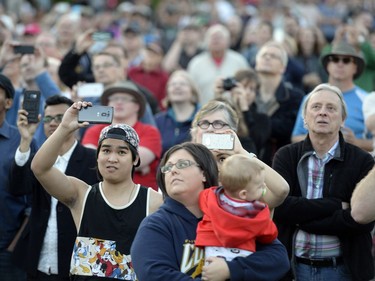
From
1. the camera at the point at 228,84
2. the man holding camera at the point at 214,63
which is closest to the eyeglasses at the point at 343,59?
the camera at the point at 228,84

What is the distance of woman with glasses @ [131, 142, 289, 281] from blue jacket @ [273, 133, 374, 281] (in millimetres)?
1125

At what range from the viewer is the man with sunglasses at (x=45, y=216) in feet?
20.3

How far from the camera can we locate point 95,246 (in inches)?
217

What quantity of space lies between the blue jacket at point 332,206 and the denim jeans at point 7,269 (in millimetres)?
2272

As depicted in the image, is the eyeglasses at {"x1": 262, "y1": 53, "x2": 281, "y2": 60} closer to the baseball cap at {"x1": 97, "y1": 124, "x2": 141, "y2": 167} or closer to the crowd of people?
the crowd of people

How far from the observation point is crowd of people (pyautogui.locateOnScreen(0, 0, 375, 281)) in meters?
4.67

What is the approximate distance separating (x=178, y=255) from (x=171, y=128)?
4.40 meters

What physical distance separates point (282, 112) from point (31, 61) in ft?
8.78

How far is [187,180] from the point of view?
193 inches

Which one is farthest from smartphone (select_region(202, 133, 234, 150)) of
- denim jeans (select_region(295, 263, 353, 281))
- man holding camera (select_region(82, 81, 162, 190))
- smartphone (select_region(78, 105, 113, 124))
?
man holding camera (select_region(82, 81, 162, 190))

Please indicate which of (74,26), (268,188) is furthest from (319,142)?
(74,26)

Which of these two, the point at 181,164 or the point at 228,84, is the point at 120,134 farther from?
the point at 228,84

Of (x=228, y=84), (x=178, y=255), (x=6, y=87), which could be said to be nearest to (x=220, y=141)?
(x=178, y=255)

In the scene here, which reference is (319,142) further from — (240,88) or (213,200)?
(240,88)
